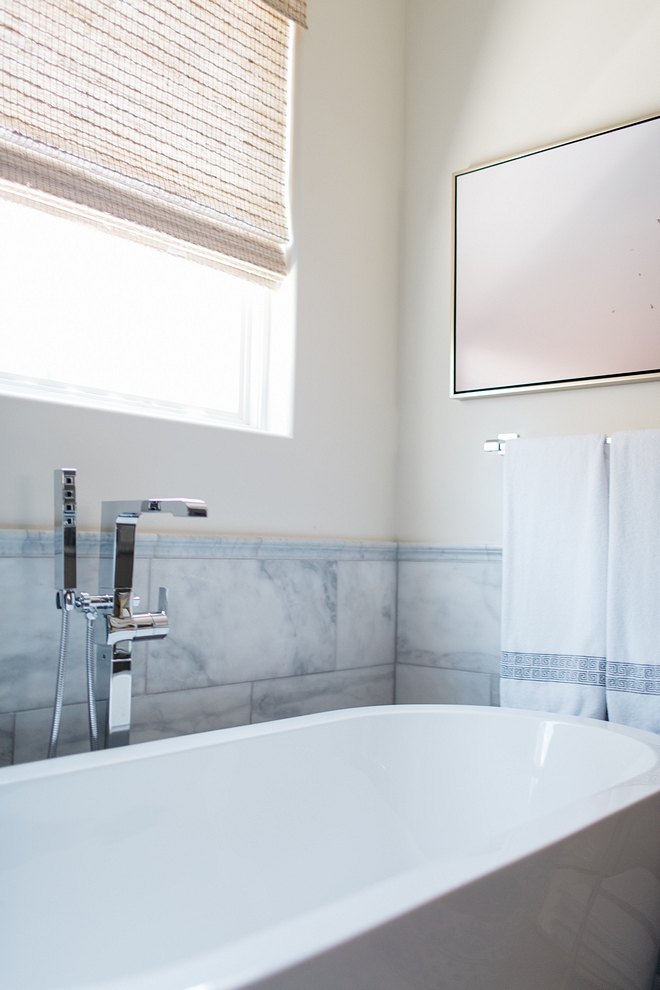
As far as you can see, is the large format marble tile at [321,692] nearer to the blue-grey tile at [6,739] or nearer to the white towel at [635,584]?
the blue-grey tile at [6,739]

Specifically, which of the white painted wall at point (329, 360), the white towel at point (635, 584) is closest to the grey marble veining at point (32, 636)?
the white painted wall at point (329, 360)

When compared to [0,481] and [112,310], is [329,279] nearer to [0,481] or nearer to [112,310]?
[112,310]

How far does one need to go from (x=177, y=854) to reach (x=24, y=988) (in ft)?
0.94

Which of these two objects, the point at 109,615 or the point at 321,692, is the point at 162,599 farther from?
the point at 321,692

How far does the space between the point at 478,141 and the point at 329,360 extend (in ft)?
2.51

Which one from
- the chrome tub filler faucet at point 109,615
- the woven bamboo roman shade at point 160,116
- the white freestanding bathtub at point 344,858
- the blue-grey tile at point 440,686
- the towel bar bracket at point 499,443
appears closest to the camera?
the white freestanding bathtub at point 344,858

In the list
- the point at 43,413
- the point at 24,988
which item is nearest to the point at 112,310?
the point at 43,413

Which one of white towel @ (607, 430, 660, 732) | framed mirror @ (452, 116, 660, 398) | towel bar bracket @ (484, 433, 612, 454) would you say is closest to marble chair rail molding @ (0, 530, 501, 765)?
towel bar bracket @ (484, 433, 612, 454)

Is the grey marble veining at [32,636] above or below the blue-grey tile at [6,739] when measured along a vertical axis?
above

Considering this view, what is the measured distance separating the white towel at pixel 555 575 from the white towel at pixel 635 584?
0.05 metres

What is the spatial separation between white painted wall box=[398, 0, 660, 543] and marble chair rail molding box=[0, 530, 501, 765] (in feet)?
Result: 0.65

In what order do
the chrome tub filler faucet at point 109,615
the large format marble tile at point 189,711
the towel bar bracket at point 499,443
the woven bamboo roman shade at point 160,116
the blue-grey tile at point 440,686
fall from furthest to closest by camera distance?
the blue-grey tile at point 440,686 < the towel bar bracket at point 499,443 < the large format marble tile at point 189,711 < the woven bamboo roman shade at point 160,116 < the chrome tub filler faucet at point 109,615

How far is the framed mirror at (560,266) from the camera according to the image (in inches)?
73.7

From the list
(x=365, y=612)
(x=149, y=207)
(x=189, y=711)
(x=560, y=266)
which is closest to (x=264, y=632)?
(x=189, y=711)
